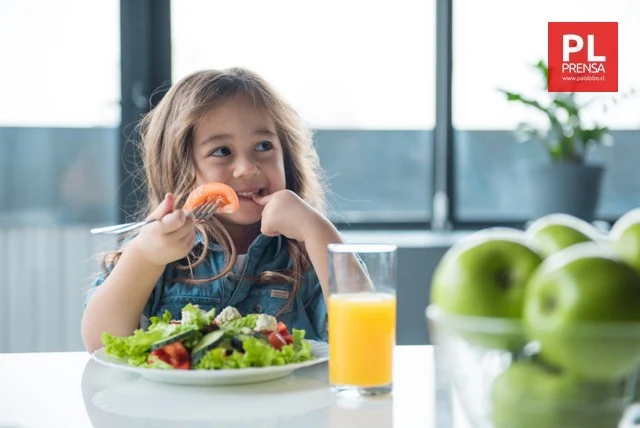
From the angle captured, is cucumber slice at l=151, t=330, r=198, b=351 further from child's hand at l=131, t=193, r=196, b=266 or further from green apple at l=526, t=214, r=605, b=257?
green apple at l=526, t=214, r=605, b=257

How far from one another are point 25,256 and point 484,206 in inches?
67.5

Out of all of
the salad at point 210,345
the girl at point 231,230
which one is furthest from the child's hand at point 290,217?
the salad at point 210,345

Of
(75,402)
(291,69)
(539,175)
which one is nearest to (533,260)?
(75,402)

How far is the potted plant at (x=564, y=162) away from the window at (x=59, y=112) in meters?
1.45

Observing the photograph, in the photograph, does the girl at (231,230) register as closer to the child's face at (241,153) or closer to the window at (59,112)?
the child's face at (241,153)

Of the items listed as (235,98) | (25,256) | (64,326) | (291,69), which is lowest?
(64,326)

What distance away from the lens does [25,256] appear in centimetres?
297

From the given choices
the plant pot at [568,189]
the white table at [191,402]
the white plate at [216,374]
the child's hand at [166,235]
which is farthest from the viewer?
the plant pot at [568,189]

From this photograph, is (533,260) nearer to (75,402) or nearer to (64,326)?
(75,402)

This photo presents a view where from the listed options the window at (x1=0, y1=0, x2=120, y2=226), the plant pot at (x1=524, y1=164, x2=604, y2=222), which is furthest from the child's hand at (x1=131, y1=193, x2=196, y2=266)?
the plant pot at (x1=524, y1=164, x2=604, y2=222)

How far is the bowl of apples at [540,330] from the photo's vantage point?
0.57 meters

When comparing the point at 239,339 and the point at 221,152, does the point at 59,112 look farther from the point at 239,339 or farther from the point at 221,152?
the point at 239,339

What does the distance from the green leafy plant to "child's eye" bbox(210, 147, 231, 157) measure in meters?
1.64

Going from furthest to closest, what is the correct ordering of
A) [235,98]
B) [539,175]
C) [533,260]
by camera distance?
[539,175] < [235,98] < [533,260]
